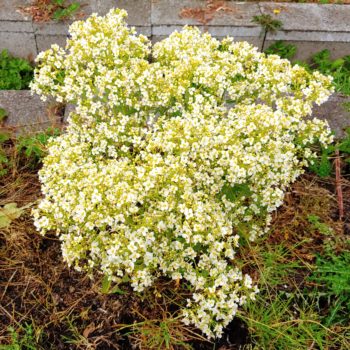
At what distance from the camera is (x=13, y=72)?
456cm

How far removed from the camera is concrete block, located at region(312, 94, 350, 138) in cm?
369

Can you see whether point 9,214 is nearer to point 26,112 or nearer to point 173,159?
point 26,112

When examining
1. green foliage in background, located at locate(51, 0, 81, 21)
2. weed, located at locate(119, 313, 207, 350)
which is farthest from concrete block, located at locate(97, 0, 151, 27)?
weed, located at locate(119, 313, 207, 350)

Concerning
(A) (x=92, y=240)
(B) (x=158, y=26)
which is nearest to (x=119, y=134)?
(A) (x=92, y=240)

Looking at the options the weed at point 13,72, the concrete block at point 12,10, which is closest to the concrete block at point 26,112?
the weed at point 13,72

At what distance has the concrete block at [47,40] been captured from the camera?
4477mm

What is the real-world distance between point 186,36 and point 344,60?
2.58m

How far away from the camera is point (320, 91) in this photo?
2.56 m

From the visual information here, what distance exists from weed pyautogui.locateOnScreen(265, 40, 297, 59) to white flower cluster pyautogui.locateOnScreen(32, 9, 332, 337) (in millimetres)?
1743

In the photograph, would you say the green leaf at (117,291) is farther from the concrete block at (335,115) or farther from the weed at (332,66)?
the weed at (332,66)

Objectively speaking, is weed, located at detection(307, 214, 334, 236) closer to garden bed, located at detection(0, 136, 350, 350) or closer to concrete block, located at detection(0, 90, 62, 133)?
garden bed, located at detection(0, 136, 350, 350)

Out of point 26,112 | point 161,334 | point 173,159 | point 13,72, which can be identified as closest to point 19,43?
point 13,72

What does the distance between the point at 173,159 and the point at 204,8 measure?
2.90 metres

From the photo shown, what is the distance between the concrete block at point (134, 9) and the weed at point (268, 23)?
3.37ft
